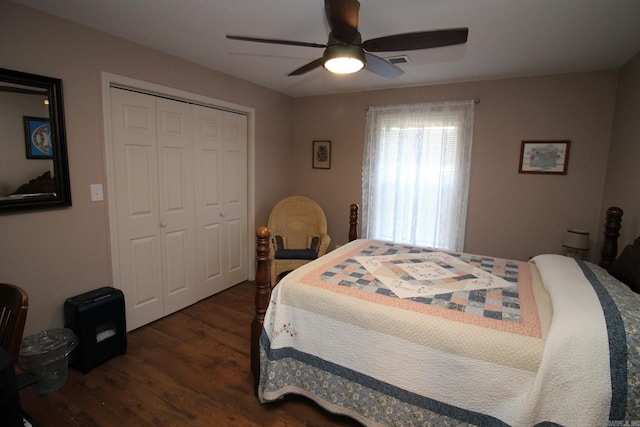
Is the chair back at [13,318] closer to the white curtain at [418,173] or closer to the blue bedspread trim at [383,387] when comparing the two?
the blue bedspread trim at [383,387]

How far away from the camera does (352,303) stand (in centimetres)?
175

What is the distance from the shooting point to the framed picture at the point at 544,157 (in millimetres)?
Answer: 3096

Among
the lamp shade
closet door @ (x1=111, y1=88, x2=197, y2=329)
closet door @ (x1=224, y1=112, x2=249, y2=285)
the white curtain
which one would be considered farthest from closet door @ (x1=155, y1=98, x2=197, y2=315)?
the lamp shade

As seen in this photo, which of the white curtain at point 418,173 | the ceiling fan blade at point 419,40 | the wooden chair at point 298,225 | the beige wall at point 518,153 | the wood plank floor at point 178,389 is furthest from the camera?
the wooden chair at point 298,225

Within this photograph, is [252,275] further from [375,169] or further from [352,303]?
[352,303]

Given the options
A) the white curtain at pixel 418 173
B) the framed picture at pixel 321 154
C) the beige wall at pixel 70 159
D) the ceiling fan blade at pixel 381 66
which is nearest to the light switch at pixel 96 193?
the beige wall at pixel 70 159

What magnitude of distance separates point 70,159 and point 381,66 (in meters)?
2.22

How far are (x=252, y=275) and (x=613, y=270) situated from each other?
3411 mm

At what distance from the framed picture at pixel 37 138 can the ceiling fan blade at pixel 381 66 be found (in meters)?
2.10

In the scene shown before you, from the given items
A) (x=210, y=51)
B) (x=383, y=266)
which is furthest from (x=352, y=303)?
(x=210, y=51)

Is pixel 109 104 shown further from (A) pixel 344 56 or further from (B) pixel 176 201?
(A) pixel 344 56

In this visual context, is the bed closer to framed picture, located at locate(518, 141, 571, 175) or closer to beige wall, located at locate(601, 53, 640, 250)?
beige wall, located at locate(601, 53, 640, 250)

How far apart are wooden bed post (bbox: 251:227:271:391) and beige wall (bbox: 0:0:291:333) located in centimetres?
137

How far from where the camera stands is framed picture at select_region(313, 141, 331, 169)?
4254 mm
